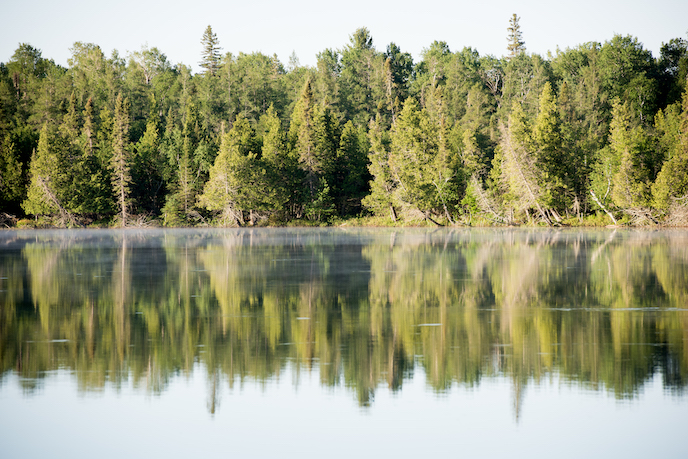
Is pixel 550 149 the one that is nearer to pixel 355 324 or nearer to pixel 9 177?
pixel 9 177

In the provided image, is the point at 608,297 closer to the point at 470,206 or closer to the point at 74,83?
the point at 470,206

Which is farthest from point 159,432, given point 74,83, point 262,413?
point 74,83

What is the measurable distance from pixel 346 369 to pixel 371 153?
70756 mm

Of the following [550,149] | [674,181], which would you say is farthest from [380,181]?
[674,181]

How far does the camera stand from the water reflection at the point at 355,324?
9.40m

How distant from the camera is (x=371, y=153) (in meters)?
79.4

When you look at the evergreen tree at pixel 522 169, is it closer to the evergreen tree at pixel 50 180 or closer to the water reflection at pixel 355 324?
the water reflection at pixel 355 324

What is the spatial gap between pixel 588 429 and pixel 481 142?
226 feet

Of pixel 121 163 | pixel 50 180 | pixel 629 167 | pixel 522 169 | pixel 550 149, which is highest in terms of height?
pixel 121 163

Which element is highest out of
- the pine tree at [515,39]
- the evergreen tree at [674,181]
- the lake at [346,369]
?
the pine tree at [515,39]

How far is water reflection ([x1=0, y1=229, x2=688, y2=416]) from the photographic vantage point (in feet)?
30.8

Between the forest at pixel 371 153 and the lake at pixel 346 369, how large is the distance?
46.0 m

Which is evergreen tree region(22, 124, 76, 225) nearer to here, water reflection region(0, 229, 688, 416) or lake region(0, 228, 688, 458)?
water reflection region(0, 229, 688, 416)

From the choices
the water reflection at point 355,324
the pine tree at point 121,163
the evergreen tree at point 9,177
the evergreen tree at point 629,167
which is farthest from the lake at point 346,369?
the evergreen tree at point 9,177
